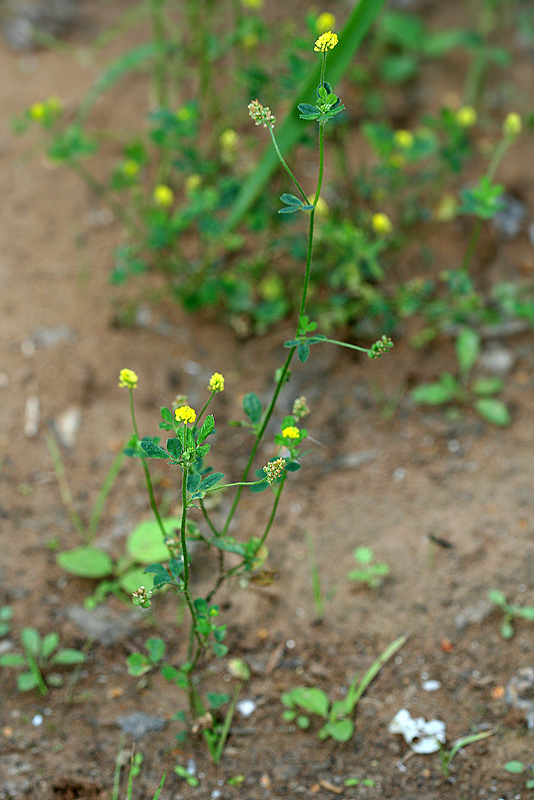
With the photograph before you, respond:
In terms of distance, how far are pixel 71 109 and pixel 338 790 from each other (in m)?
A: 2.75

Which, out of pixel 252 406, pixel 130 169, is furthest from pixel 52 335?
pixel 252 406

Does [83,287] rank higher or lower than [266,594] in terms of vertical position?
higher

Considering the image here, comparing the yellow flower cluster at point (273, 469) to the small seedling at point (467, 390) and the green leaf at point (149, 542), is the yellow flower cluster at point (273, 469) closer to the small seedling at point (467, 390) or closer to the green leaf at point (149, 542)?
the green leaf at point (149, 542)

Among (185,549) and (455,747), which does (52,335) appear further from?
(455,747)

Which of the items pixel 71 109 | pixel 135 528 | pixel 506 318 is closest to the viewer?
pixel 135 528

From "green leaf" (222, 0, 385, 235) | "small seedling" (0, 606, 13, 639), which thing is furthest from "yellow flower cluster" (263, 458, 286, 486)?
"green leaf" (222, 0, 385, 235)

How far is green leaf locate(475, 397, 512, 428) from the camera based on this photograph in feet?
7.24

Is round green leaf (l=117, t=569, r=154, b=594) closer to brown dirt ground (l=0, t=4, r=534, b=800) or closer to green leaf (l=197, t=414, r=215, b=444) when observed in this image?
brown dirt ground (l=0, t=4, r=534, b=800)

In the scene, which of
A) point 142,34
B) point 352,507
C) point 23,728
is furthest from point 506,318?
point 142,34

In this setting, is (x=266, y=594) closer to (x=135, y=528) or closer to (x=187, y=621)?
(x=187, y=621)

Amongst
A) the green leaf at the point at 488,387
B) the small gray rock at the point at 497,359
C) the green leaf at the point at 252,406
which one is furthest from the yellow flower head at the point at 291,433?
the small gray rock at the point at 497,359

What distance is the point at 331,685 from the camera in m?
1.67

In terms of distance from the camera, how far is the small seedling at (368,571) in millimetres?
1813

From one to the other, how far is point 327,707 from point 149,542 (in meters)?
0.58
